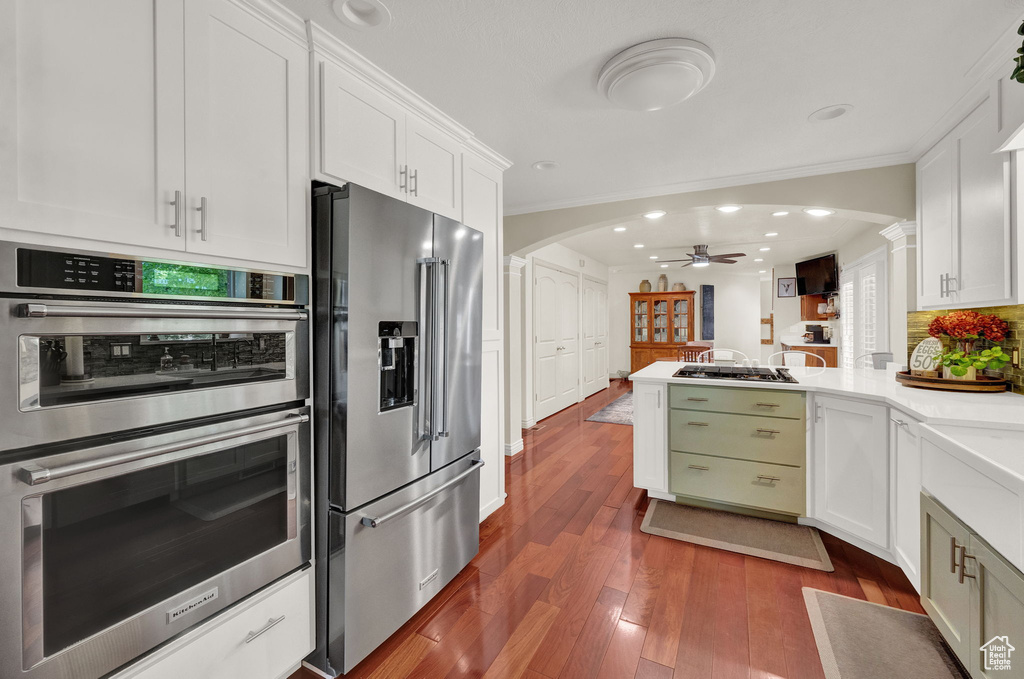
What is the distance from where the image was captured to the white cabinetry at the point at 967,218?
77.6 inches

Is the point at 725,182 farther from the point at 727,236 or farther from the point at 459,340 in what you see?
the point at 727,236

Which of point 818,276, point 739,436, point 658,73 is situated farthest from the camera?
point 818,276

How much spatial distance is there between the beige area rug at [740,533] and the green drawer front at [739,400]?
70 centimetres

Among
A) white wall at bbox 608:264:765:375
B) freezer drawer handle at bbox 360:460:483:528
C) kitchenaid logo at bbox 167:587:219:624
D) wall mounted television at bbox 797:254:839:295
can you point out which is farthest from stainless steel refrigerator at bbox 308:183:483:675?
white wall at bbox 608:264:765:375

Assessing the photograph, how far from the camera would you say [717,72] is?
1961mm

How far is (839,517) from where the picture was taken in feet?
8.04

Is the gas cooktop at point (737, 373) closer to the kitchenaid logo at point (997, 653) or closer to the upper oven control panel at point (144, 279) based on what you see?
the kitchenaid logo at point (997, 653)

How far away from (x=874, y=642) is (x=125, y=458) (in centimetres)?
268

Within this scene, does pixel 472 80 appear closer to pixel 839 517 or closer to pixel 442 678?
pixel 442 678

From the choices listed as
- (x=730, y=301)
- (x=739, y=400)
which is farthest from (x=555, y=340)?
(x=730, y=301)

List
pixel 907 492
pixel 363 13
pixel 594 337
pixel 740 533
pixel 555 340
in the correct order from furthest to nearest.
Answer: pixel 594 337 < pixel 555 340 < pixel 740 533 < pixel 907 492 < pixel 363 13

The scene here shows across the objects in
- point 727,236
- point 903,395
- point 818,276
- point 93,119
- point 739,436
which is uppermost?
point 727,236

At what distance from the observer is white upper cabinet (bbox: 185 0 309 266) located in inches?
50.4

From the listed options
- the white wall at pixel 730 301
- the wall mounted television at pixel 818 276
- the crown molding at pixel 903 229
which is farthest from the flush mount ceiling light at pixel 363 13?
the white wall at pixel 730 301
